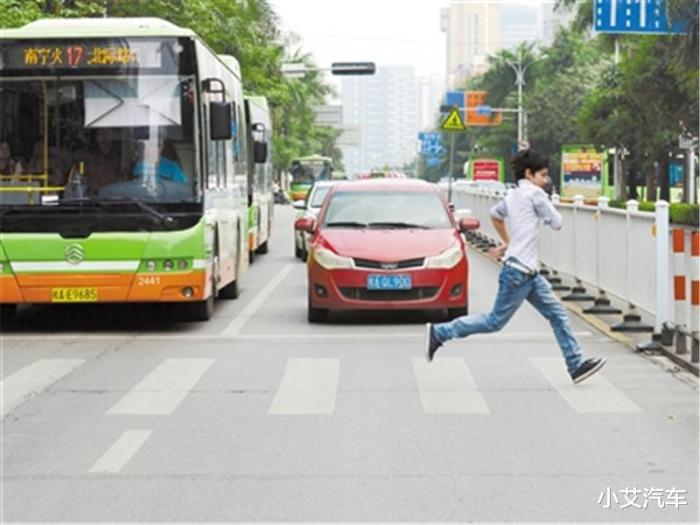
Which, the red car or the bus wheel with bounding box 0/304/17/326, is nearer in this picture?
the red car

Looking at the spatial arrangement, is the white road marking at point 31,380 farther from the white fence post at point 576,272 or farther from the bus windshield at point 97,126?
the white fence post at point 576,272

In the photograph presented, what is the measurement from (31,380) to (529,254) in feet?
13.0

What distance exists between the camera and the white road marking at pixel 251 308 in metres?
15.2

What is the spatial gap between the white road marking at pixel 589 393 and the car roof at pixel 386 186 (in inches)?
204

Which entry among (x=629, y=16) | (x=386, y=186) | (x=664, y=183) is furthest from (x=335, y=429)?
(x=664, y=183)

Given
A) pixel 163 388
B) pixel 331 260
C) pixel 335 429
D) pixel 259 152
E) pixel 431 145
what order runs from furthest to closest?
pixel 431 145, pixel 259 152, pixel 331 260, pixel 163 388, pixel 335 429

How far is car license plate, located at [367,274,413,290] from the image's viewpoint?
15.1m

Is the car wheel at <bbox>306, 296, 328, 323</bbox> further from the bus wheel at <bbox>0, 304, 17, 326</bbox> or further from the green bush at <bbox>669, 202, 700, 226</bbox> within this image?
the green bush at <bbox>669, 202, 700, 226</bbox>

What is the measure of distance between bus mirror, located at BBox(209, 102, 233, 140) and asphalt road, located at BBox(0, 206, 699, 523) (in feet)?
6.70

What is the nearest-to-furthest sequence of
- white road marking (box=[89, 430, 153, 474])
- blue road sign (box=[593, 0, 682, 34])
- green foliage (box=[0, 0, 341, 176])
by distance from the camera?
1. white road marking (box=[89, 430, 153, 474])
2. blue road sign (box=[593, 0, 682, 34])
3. green foliage (box=[0, 0, 341, 176])

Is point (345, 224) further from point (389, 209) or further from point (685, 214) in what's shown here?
point (685, 214)

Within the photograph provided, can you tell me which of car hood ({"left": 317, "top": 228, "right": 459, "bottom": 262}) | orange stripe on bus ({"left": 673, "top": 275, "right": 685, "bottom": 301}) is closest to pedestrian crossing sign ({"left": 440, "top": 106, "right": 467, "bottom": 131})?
car hood ({"left": 317, "top": 228, "right": 459, "bottom": 262})

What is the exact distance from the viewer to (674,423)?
9180 millimetres

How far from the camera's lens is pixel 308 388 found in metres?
10.9
